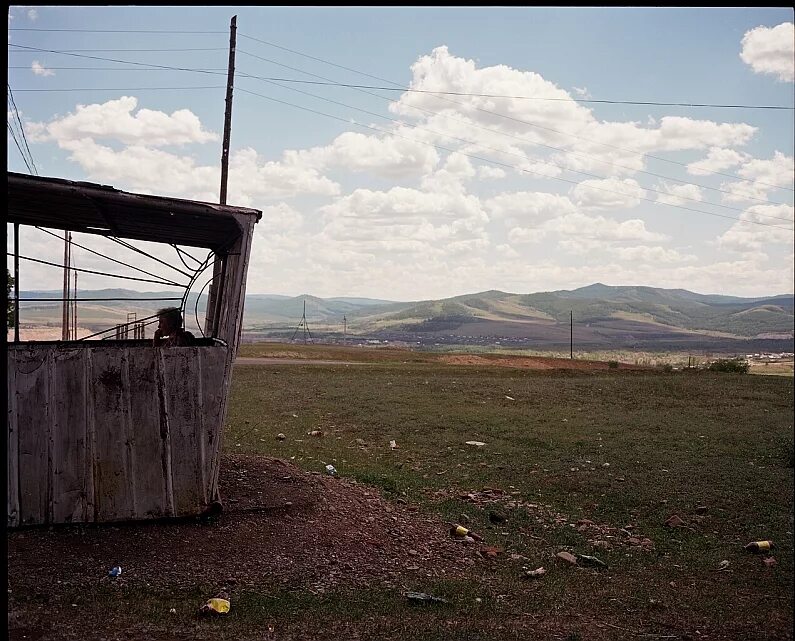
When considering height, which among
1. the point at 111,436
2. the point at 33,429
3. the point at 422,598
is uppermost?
the point at 33,429

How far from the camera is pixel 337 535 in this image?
7.82m

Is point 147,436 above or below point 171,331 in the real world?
below

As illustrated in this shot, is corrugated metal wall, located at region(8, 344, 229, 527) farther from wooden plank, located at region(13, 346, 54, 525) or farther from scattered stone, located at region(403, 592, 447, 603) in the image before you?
scattered stone, located at region(403, 592, 447, 603)

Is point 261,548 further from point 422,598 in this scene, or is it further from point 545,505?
point 545,505

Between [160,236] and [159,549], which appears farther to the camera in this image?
[160,236]

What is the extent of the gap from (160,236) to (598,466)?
8.42 m

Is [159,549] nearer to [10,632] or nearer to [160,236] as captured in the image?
[10,632]

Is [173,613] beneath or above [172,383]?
beneath

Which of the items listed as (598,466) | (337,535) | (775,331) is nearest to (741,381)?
(598,466)

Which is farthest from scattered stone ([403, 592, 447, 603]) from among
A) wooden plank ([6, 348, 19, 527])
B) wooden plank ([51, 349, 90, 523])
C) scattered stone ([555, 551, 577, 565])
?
wooden plank ([6, 348, 19, 527])

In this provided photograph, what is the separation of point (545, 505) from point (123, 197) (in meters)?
7.07

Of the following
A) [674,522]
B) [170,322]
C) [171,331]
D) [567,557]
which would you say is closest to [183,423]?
[171,331]

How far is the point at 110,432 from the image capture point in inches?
305

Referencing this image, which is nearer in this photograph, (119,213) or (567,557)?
(567,557)
